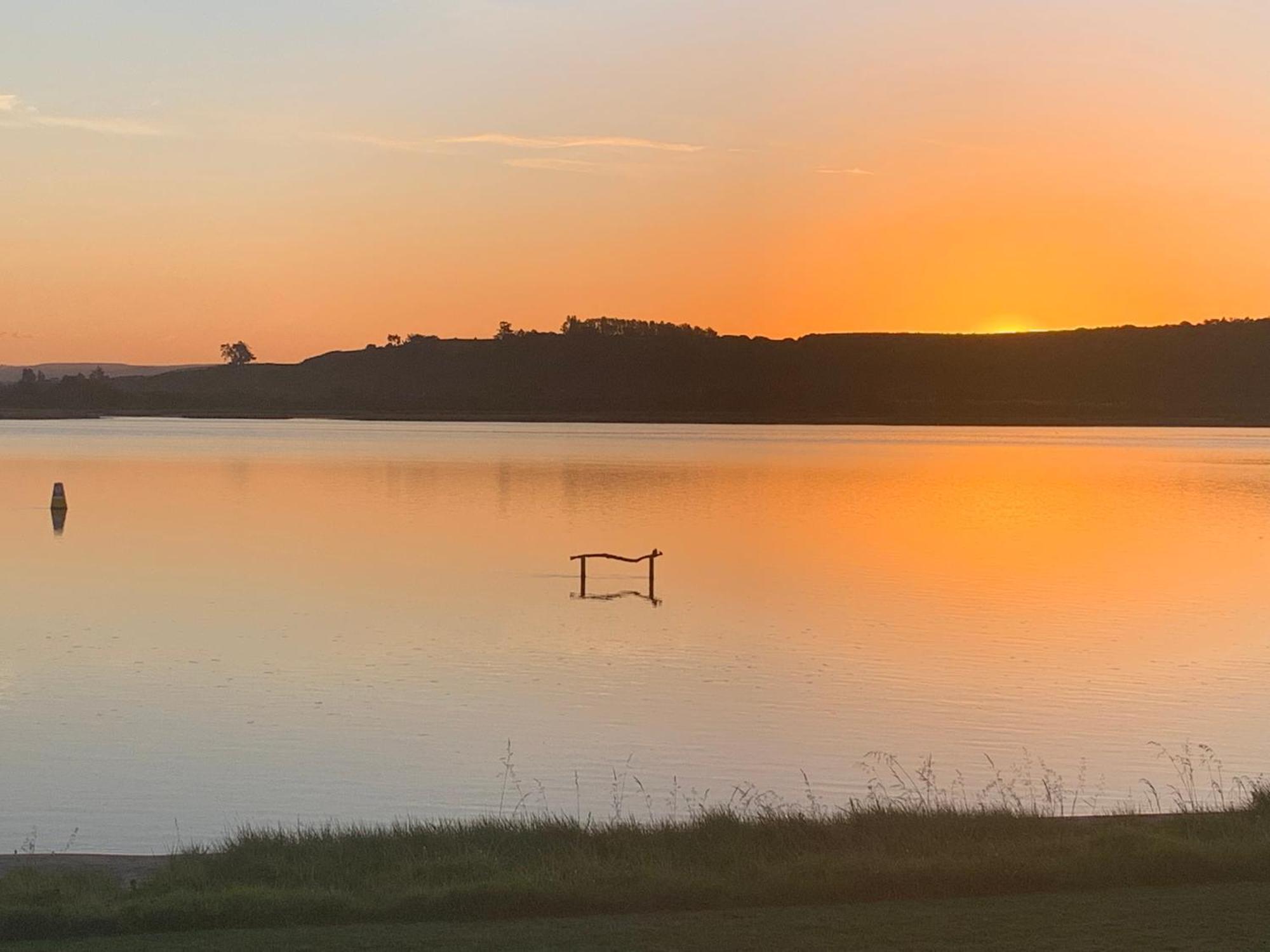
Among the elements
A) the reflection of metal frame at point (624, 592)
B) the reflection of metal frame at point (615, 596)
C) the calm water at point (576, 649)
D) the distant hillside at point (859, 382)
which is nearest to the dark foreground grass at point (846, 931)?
the calm water at point (576, 649)

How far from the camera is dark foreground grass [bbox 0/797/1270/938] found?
6.47 meters

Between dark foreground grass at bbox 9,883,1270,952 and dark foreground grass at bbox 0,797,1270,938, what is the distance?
0.71ft

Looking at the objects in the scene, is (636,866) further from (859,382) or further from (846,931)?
(859,382)

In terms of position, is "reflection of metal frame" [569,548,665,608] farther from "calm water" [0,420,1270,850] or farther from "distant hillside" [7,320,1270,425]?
"distant hillside" [7,320,1270,425]

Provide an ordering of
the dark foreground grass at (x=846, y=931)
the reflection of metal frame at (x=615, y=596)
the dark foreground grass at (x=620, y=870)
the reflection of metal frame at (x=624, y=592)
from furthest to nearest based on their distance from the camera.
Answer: the reflection of metal frame at (x=624, y=592) < the reflection of metal frame at (x=615, y=596) < the dark foreground grass at (x=620, y=870) < the dark foreground grass at (x=846, y=931)

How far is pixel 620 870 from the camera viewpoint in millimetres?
7039

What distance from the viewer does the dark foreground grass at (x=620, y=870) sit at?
255 inches

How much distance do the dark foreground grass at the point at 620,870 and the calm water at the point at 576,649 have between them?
2.26 metres

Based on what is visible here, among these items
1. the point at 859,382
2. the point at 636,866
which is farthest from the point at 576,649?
the point at 859,382

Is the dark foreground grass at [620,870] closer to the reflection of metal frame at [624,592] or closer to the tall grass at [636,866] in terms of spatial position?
the tall grass at [636,866]

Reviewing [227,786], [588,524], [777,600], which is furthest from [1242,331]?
[227,786]

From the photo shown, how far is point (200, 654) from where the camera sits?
16391 mm

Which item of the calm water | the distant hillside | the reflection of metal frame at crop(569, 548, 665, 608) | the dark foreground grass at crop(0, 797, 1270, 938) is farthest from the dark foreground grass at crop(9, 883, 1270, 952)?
the distant hillside

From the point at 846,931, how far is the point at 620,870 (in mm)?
1329
